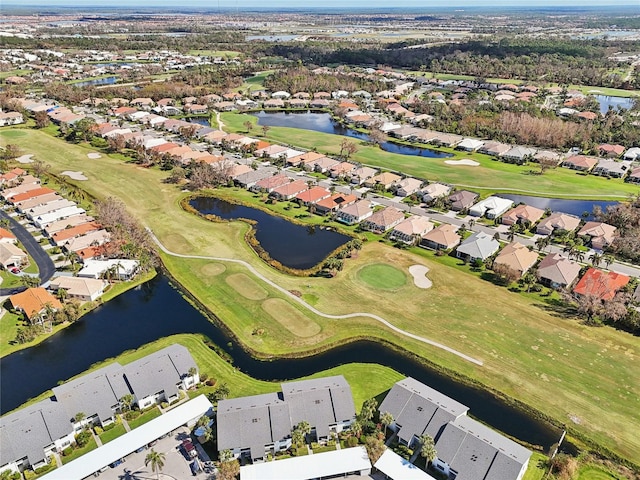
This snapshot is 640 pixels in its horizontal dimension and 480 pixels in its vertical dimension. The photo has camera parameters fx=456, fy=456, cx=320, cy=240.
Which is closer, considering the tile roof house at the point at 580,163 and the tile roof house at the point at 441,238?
the tile roof house at the point at 441,238

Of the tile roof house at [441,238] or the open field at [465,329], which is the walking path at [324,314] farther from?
the tile roof house at [441,238]

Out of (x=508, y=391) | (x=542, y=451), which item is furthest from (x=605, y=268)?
(x=542, y=451)

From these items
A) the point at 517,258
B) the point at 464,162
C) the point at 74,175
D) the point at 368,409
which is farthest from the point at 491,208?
the point at 74,175

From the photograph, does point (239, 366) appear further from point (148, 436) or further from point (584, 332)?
point (584, 332)

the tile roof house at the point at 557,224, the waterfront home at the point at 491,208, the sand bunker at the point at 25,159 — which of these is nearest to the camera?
the tile roof house at the point at 557,224

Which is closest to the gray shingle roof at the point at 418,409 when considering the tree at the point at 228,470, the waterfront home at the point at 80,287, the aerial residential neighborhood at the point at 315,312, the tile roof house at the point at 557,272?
the aerial residential neighborhood at the point at 315,312

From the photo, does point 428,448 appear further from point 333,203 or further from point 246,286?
point 333,203

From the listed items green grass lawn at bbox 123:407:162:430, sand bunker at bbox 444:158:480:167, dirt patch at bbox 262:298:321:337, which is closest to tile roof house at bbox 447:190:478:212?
sand bunker at bbox 444:158:480:167

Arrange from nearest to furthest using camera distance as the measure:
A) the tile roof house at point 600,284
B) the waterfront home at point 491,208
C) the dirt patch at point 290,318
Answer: the dirt patch at point 290,318, the tile roof house at point 600,284, the waterfront home at point 491,208
